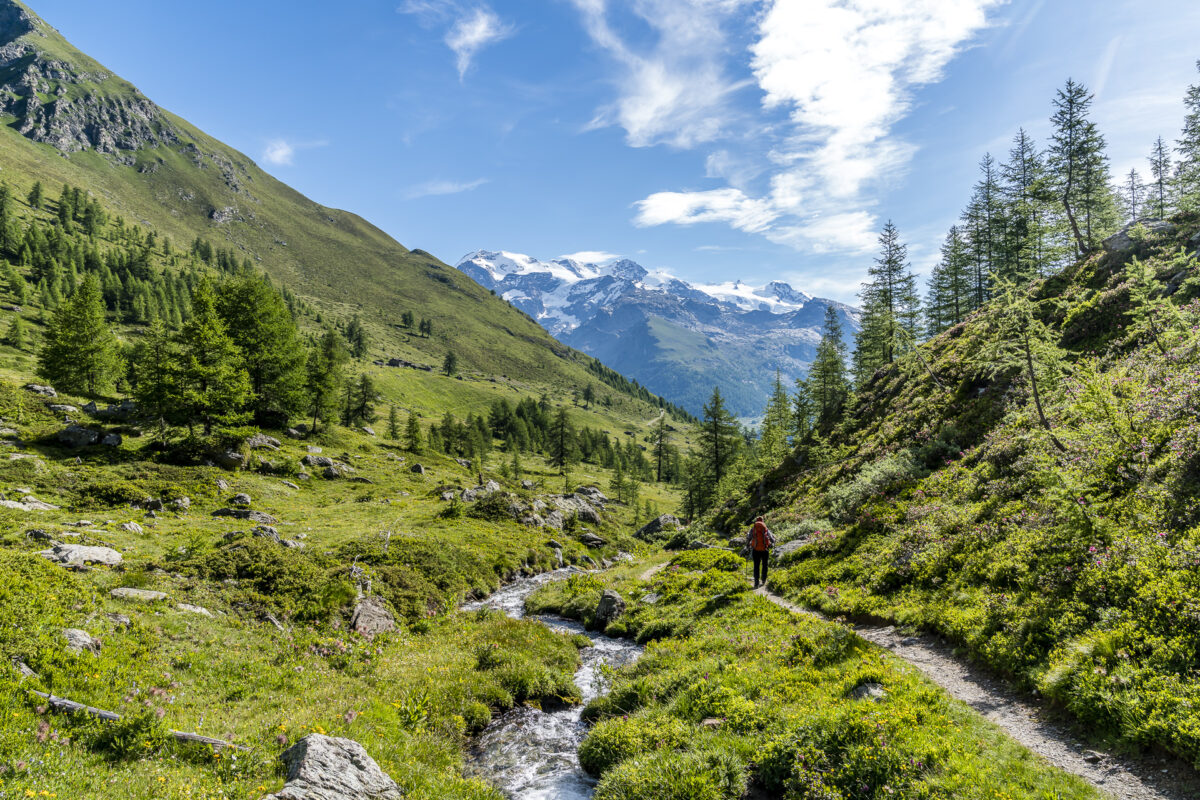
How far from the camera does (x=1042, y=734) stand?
9945mm

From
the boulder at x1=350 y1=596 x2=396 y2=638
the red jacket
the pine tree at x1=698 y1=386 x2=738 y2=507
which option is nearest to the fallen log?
the boulder at x1=350 y1=596 x2=396 y2=638

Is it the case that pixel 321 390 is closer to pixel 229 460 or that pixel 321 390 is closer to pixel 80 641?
pixel 229 460

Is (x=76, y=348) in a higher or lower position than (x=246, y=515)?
higher

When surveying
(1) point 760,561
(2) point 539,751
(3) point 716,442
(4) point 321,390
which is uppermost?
(4) point 321,390

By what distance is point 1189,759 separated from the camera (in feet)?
26.0

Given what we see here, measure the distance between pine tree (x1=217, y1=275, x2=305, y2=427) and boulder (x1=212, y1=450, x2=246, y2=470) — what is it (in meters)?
11.2

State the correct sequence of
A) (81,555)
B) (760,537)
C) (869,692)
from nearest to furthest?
(869,692) → (81,555) → (760,537)

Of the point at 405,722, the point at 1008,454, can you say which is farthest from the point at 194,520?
the point at 1008,454

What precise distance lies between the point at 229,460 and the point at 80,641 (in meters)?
35.5

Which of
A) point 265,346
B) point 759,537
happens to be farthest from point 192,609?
point 265,346

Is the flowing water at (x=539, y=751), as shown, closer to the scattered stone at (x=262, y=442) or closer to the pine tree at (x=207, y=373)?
the pine tree at (x=207, y=373)

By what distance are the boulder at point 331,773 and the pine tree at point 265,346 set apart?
5162 centimetres

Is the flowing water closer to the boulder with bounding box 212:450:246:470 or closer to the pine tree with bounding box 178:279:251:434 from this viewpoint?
the boulder with bounding box 212:450:246:470

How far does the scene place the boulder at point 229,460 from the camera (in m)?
41.1
